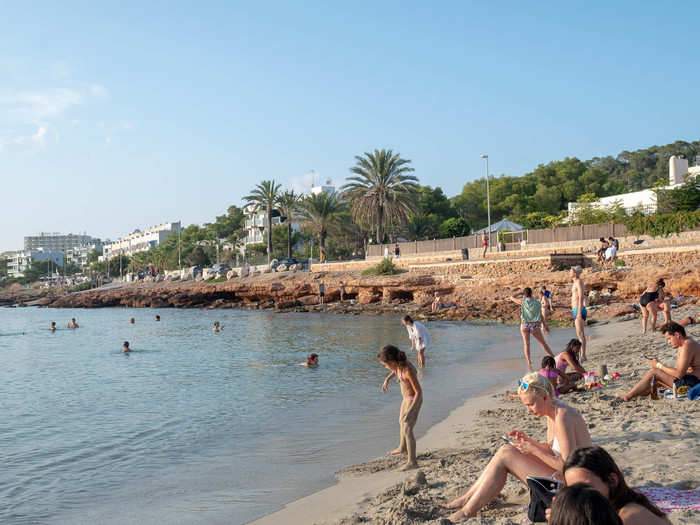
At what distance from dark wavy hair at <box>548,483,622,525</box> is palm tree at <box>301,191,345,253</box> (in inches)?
2266

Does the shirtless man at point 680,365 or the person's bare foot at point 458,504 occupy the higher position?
the shirtless man at point 680,365

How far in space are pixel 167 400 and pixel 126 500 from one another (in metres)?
6.51

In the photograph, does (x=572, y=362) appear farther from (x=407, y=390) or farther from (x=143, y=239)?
(x=143, y=239)

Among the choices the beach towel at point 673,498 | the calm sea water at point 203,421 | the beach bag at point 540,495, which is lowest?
the calm sea water at point 203,421

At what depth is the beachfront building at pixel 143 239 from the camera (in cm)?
15850

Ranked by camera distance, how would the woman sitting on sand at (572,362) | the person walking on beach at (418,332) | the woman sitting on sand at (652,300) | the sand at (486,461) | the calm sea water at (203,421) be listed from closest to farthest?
the sand at (486,461)
the calm sea water at (203,421)
the woman sitting on sand at (572,362)
the person walking on beach at (418,332)
the woman sitting on sand at (652,300)

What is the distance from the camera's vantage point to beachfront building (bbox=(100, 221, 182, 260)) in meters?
158

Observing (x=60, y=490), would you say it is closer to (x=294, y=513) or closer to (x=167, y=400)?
(x=294, y=513)

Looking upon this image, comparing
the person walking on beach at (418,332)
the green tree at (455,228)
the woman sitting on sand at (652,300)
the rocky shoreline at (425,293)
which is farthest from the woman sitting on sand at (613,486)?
the green tree at (455,228)

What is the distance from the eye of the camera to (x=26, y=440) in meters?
9.82

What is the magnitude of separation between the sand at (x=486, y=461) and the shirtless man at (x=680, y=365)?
0.25 meters

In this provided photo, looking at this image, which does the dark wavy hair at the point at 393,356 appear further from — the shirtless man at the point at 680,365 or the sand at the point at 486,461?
the shirtless man at the point at 680,365

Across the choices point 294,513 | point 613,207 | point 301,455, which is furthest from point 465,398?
point 613,207

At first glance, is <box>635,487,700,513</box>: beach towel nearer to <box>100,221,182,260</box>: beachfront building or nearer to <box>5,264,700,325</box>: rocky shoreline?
<box>5,264,700,325</box>: rocky shoreline
